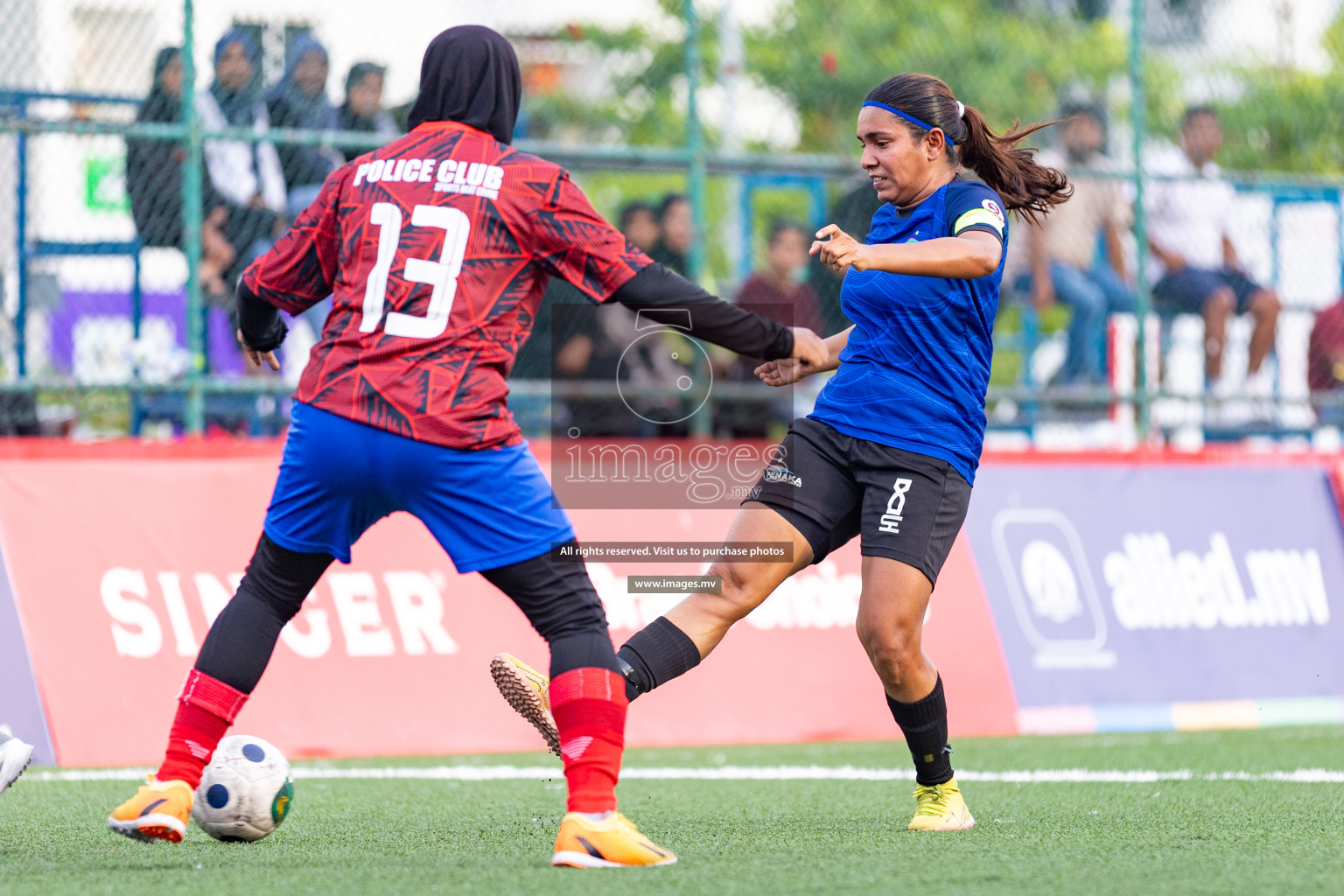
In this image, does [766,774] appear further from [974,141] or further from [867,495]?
[974,141]

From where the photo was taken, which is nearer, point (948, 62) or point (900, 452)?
point (900, 452)

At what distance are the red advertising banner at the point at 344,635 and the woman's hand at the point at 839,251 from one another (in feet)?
11.7

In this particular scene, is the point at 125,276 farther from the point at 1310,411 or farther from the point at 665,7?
the point at 1310,411

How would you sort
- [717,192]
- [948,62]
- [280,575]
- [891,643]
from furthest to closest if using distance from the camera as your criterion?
[717,192] → [948,62] → [891,643] → [280,575]

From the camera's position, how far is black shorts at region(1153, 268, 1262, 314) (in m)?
10.1

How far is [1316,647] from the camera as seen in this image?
8930mm

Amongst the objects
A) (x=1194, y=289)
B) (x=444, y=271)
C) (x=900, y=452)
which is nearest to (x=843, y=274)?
(x=1194, y=289)

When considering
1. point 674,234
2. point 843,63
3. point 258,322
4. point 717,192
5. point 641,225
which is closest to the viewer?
point 258,322

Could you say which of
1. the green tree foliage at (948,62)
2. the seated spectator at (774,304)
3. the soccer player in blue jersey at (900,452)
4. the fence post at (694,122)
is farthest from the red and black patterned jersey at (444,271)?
the seated spectator at (774,304)

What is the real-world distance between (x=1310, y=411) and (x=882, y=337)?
21.0 feet

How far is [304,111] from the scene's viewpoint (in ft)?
27.4

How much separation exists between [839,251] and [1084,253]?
5979 millimetres

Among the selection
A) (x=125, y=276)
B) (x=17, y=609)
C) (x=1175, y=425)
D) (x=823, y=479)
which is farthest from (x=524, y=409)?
(x=823, y=479)

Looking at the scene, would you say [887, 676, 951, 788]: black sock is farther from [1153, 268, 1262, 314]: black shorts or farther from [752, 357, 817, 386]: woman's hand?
[1153, 268, 1262, 314]: black shorts
